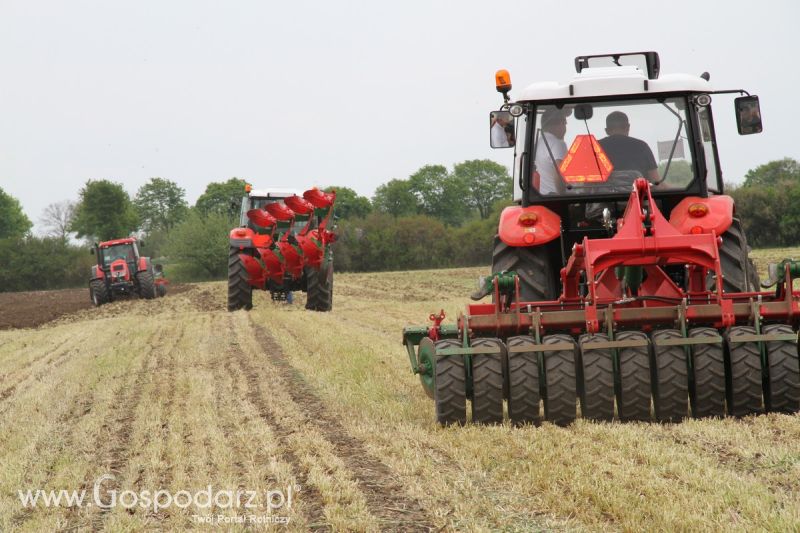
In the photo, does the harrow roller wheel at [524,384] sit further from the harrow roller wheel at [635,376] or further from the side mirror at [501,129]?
the side mirror at [501,129]

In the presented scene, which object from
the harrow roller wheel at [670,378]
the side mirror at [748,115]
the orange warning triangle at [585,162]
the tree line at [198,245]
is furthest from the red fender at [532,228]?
the tree line at [198,245]

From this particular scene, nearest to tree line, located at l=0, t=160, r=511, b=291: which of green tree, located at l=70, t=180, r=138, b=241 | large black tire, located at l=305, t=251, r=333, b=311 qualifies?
green tree, located at l=70, t=180, r=138, b=241

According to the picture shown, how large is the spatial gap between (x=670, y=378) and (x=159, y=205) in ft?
279

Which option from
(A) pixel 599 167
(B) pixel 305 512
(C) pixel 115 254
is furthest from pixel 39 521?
(C) pixel 115 254

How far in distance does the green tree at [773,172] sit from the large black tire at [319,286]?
2373 inches

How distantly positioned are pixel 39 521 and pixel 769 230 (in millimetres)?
41108

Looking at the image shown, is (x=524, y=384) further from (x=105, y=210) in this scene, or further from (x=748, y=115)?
(x=105, y=210)

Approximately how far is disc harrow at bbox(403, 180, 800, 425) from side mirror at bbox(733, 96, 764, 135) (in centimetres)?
128

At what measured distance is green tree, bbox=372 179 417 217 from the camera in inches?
3113

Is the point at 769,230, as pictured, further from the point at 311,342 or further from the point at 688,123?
the point at 688,123

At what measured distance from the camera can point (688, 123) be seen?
6.69 metres

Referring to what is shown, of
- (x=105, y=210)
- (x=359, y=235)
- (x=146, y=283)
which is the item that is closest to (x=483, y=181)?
(x=105, y=210)

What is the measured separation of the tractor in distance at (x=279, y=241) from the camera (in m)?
16.4

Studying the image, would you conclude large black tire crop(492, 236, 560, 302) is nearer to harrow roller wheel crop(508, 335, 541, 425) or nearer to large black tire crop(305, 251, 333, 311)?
harrow roller wheel crop(508, 335, 541, 425)
